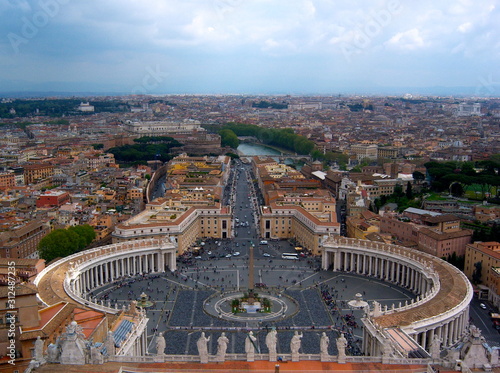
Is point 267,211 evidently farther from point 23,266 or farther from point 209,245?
point 23,266

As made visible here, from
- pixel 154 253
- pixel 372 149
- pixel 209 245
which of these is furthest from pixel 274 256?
pixel 372 149

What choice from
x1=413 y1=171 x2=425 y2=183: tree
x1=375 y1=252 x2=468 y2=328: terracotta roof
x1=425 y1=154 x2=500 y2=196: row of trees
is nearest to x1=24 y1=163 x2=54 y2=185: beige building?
x1=413 y1=171 x2=425 y2=183: tree

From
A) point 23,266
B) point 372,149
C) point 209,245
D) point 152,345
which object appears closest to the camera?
point 152,345

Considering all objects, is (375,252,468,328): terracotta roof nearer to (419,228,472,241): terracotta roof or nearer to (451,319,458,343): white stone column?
(451,319,458,343): white stone column

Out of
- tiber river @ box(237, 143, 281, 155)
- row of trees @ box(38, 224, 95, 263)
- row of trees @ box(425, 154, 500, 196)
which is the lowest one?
tiber river @ box(237, 143, 281, 155)

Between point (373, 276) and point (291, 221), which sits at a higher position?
point (291, 221)

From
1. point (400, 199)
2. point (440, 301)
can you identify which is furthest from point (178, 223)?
point (400, 199)

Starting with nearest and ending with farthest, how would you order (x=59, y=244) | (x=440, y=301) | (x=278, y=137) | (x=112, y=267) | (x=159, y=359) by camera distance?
(x=159, y=359) → (x=440, y=301) → (x=112, y=267) → (x=59, y=244) → (x=278, y=137)

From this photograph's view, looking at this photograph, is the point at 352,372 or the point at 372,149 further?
the point at 372,149

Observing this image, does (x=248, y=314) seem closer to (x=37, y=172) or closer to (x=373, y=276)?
(x=373, y=276)

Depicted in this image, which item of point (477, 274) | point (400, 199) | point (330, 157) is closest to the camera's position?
point (477, 274)

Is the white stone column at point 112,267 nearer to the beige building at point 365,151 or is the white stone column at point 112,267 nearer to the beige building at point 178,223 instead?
the beige building at point 178,223
